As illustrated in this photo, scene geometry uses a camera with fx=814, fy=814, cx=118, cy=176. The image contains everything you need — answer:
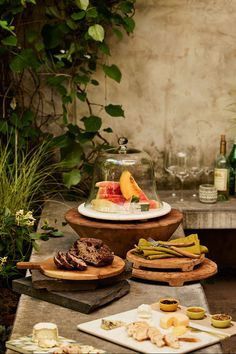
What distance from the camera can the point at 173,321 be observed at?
9.07 feet

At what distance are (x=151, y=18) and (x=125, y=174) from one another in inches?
69.7

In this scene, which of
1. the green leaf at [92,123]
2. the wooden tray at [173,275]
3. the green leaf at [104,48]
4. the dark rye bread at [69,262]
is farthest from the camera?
the green leaf at [92,123]

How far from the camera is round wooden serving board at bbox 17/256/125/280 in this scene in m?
3.05

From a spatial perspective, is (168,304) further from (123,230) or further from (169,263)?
(123,230)

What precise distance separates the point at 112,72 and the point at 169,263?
2.11 meters

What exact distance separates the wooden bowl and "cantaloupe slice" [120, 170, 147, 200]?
15 cm

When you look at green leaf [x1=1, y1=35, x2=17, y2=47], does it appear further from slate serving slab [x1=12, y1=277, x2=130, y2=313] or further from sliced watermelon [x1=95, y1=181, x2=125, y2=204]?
slate serving slab [x1=12, y1=277, x2=130, y2=313]

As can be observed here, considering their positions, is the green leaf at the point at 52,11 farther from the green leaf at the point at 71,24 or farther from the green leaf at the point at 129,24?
the green leaf at the point at 129,24

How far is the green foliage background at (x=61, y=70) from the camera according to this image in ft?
16.8

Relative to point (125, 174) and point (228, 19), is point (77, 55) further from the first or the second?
point (125, 174)

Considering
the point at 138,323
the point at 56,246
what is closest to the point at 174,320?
the point at 138,323

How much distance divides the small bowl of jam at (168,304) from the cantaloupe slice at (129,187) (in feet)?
3.31

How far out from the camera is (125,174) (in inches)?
160

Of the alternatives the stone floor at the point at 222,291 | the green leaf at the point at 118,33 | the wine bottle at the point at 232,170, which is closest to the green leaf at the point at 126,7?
the green leaf at the point at 118,33
